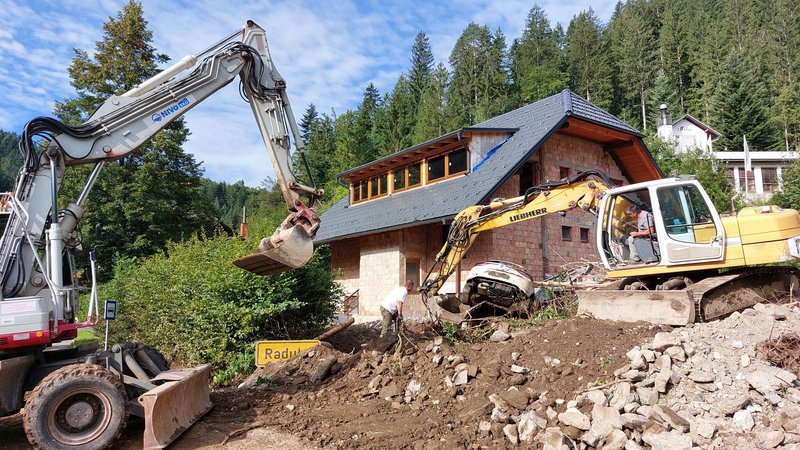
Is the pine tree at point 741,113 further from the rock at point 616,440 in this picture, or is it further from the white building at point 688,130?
the rock at point 616,440

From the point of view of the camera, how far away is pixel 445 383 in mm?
8211

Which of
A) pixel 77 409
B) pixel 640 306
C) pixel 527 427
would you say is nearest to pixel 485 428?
pixel 527 427

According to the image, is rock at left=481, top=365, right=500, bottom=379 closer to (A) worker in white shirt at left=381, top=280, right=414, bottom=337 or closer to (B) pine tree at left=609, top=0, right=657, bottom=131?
(A) worker in white shirt at left=381, top=280, right=414, bottom=337

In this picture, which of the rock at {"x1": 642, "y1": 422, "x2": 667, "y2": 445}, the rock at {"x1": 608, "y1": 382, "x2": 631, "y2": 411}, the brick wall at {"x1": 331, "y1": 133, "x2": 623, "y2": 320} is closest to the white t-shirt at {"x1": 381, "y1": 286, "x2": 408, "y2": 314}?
the rock at {"x1": 608, "y1": 382, "x2": 631, "y2": 411}

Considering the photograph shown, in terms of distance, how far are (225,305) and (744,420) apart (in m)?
8.99

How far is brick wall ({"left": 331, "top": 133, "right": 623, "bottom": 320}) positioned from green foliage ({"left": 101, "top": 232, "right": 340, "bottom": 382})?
12.4 feet

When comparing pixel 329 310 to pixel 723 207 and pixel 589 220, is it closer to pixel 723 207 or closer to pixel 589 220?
pixel 589 220

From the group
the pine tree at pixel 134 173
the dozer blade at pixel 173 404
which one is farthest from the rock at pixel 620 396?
the pine tree at pixel 134 173

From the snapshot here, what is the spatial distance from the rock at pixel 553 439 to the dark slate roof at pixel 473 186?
9.37m

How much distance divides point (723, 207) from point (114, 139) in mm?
29161

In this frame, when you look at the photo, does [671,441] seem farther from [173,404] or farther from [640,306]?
[173,404]

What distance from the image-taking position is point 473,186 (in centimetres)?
1669

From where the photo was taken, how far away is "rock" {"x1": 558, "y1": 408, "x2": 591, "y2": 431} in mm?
6238

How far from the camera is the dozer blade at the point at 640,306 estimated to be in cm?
833
